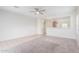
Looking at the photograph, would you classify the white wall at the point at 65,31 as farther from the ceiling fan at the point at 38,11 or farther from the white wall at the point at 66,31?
the ceiling fan at the point at 38,11

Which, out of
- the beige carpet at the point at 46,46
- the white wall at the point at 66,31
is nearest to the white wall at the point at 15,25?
the beige carpet at the point at 46,46

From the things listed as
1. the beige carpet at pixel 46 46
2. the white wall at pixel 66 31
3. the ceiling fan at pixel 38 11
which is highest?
the ceiling fan at pixel 38 11

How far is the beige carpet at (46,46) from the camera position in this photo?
1985 mm

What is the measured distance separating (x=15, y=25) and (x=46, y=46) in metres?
0.95

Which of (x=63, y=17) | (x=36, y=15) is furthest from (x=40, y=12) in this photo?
(x=63, y=17)

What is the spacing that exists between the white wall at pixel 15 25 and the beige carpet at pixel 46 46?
233 millimetres

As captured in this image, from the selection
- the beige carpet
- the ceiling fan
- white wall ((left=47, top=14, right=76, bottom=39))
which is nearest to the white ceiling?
the ceiling fan

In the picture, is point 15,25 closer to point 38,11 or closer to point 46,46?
point 38,11

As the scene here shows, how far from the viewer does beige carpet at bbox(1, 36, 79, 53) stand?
78.2 inches

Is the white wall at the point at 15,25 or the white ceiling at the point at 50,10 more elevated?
the white ceiling at the point at 50,10

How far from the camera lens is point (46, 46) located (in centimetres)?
204

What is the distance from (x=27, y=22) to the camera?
2.12 meters

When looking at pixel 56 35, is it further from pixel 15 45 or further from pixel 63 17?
pixel 15 45

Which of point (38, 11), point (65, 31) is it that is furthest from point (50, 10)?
point (65, 31)
